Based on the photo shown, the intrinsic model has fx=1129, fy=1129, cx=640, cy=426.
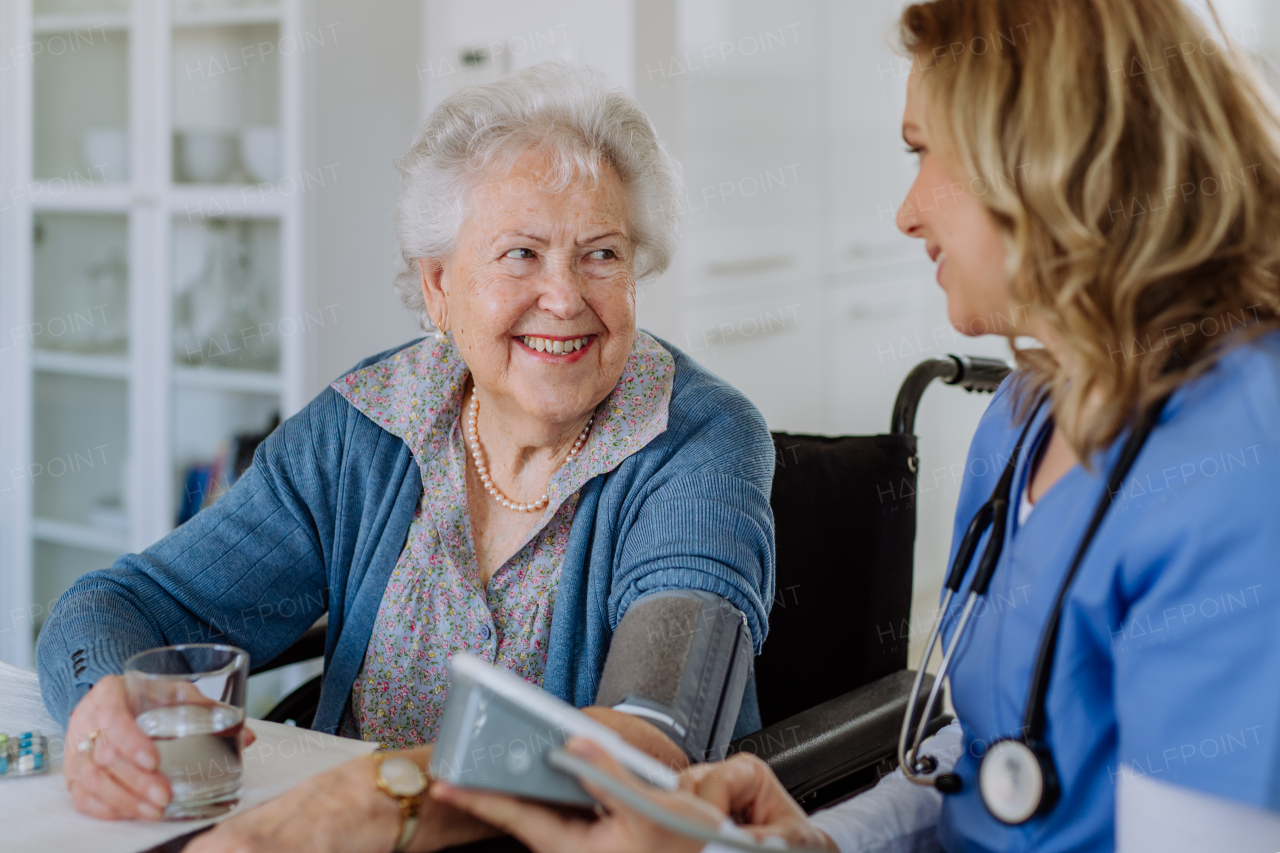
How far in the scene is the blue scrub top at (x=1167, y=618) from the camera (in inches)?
27.8

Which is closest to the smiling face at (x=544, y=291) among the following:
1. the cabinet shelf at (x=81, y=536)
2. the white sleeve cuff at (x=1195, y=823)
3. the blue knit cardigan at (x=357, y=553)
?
the blue knit cardigan at (x=357, y=553)

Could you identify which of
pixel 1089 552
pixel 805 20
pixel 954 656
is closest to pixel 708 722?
pixel 954 656

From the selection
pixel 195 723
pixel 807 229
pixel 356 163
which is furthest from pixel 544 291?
pixel 807 229

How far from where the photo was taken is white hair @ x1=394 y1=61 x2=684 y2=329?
4.12 feet

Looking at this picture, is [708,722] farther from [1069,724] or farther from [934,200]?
[934,200]

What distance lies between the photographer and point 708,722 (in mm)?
971

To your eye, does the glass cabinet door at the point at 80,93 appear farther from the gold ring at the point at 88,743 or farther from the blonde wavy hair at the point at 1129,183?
the blonde wavy hair at the point at 1129,183

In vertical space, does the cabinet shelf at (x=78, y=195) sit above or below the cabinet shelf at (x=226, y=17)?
below

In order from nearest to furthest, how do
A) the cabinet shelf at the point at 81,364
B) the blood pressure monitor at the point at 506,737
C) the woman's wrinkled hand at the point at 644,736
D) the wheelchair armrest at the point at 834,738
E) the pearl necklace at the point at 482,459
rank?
the blood pressure monitor at the point at 506,737, the woman's wrinkled hand at the point at 644,736, the wheelchair armrest at the point at 834,738, the pearl necklace at the point at 482,459, the cabinet shelf at the point at 81,364

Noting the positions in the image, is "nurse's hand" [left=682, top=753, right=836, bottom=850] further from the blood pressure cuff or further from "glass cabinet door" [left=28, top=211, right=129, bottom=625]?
"glass cabinet door" [left=28, top=211, right=129, bottom=625]

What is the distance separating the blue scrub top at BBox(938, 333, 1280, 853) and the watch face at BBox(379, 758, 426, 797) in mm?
435

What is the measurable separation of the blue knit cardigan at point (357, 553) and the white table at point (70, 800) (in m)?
0.05

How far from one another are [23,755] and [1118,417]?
0.90 m

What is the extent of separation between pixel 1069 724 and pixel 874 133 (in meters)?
2.38
